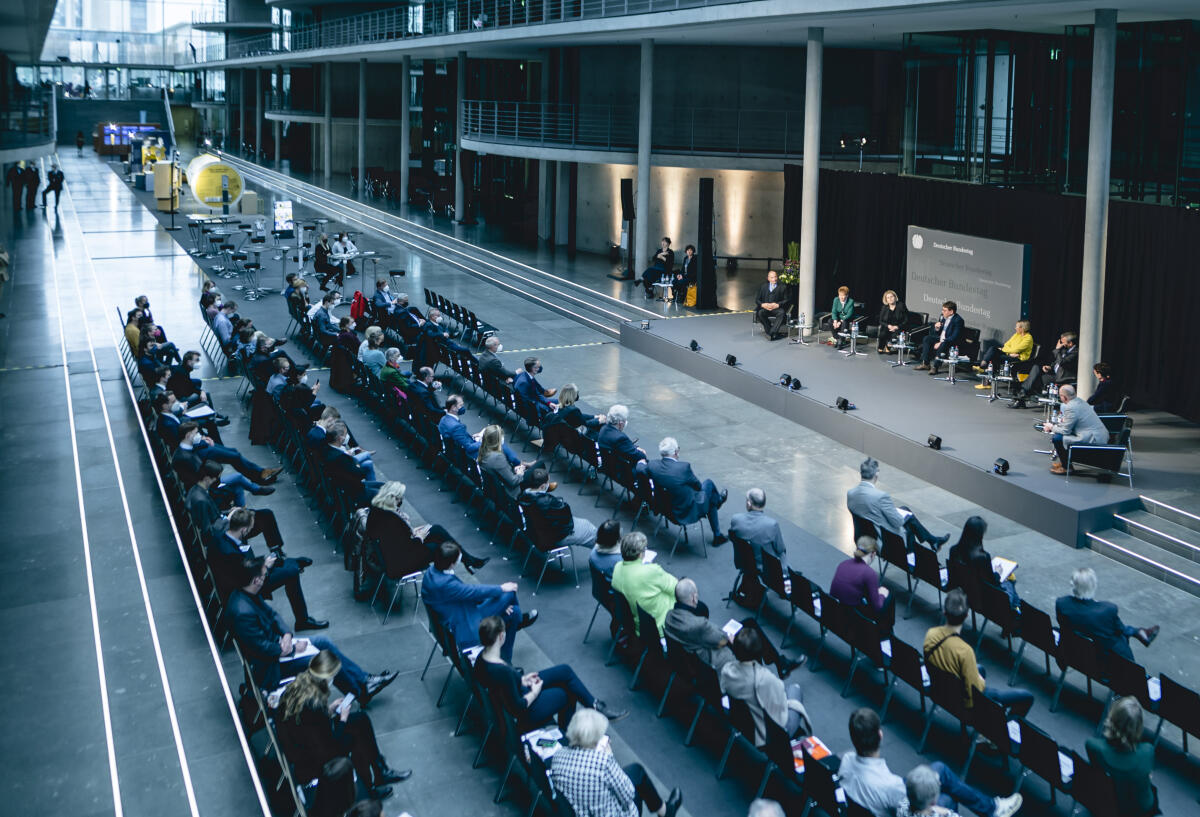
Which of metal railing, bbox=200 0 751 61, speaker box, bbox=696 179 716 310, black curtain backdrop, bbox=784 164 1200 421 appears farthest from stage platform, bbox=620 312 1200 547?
→ metal railing, bbox=200 0 751 61

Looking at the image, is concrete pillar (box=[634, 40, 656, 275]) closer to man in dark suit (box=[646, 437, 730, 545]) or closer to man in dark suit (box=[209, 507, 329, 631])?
man in dark suit (box=[646, 437, 730, 545])

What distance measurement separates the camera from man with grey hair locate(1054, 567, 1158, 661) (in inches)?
305

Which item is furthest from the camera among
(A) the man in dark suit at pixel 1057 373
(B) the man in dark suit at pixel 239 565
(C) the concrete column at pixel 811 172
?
(C) the concrete column at pixel 811 172

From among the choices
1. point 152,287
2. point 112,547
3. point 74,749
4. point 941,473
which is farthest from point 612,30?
point 74,749

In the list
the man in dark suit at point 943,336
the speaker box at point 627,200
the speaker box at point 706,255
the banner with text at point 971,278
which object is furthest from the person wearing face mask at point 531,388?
the speaker box at point 627,200

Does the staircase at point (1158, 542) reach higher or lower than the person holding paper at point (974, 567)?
lower

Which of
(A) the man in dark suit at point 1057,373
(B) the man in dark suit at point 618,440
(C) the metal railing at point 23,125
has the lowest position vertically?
(B) the man in dark suit at point 618,440

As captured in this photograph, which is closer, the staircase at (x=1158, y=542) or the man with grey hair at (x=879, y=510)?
the man with grey hair at (x=879, y=510)

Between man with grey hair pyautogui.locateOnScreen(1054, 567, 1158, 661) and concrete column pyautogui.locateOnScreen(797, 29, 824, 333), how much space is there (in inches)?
461

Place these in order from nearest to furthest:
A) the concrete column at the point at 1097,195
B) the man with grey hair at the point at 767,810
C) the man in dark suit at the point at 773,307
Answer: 1. the man with grey hair at the point at 767,810
2. the concrete column at the point at 1097,195
3. the man in dark suit at the point at 773,307

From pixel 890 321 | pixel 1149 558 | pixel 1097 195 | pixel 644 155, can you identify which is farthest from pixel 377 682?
pixel 644 155

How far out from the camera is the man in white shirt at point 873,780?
5809 mm

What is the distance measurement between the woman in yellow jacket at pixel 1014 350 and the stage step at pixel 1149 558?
4.40 metres

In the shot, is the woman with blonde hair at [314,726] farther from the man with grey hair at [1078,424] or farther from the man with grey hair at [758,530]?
the man with grey hair at [1078,424]
